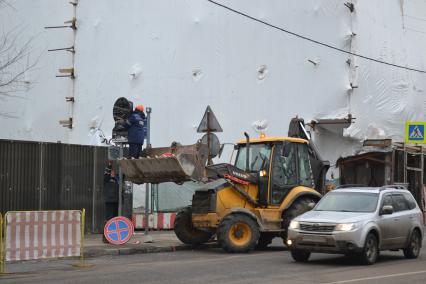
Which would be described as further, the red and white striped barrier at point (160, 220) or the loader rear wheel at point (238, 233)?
the red and white striped barrier at point (160, 220)

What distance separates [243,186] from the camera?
1644cm

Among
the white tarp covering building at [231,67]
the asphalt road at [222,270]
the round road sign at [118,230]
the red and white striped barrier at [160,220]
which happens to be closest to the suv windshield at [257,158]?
the asphalt road at [222,270]

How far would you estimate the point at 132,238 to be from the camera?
17812 millimetres

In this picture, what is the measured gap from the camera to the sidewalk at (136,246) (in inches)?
611

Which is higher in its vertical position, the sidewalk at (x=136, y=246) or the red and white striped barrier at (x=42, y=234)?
the red and white striped barrier at (x=42, y=234)

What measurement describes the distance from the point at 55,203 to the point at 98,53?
11977mm

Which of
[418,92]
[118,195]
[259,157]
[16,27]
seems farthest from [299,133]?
[16,27]

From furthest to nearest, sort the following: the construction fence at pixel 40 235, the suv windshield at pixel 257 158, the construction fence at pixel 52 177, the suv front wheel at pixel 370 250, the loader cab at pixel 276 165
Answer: the construction fence at pixel 52 177 → the suv windshield at pixel 257 158 → the loader cab at pixel 276 165 → the suv front wheel at pixel 370 250 → the construction fence at pixel 40 235

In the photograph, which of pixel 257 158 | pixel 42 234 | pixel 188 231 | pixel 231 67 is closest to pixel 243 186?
pixel 257 158

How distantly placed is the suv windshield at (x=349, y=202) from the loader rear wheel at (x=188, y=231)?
3531 millimetres

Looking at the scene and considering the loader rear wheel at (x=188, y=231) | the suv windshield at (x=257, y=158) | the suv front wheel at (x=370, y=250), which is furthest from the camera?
the loader rear wheel at (x=188, y=231)

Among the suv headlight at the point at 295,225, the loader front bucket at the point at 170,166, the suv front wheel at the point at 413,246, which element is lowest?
the suv front wheel at the point at 413,246

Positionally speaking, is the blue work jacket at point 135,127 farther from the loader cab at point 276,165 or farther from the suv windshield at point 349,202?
the suv windshield at point 349,202

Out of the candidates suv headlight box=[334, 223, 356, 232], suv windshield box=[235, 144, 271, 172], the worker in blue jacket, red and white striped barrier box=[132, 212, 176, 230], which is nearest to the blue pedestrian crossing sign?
red and white striped barrier box=[132, 212, 176, 230]
